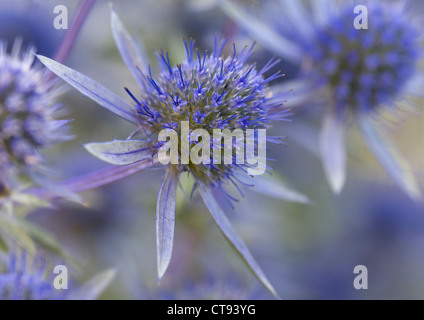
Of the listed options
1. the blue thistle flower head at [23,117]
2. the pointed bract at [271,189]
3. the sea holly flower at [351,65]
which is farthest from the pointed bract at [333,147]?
the blue thistle flower head at [23,117]

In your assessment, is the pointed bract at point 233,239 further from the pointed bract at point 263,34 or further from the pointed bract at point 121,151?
the pointed bract at point 263,34

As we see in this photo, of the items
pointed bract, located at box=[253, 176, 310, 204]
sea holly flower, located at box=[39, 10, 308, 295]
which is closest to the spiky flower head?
sea holly flower, located at box=[39, 10, 308, 295]

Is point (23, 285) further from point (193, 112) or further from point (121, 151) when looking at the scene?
point (193, 112)

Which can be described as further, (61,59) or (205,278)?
(205,278)

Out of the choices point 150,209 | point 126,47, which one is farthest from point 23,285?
point 150,209
